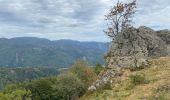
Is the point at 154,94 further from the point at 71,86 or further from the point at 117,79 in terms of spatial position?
the point at 71,86

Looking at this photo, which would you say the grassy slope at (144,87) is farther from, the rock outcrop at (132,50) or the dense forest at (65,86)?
the dense forest at (65,86)

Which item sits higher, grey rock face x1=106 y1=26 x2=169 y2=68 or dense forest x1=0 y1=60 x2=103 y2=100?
grey rock face x1=106 y1=26 x2=169 y2=68

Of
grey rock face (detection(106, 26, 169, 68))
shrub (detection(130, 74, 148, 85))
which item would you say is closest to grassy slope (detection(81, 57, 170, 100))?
shrub (detection(130, 74, 148, 85))

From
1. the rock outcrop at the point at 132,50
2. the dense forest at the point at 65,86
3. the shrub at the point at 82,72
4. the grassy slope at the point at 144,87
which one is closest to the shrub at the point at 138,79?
the grassy slope at the point at 144,87

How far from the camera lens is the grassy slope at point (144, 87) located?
A: 80.3ft

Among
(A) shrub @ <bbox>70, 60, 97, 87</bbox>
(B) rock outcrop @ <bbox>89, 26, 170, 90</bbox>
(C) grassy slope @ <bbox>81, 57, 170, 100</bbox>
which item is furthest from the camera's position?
(A) shrub @ <bbox>70, 60, 97, 87</bbox>

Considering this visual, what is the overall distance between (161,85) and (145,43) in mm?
13180

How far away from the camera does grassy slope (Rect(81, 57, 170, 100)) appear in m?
24.5

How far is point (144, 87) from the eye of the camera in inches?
1068

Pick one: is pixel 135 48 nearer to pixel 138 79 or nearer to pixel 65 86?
pixel 138 79

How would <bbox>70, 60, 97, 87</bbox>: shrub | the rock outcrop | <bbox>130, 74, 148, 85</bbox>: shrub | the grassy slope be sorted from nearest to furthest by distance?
the grassy slope, <bbox>130, 74, 148, 85</bbox>: shrub, the rock outcrop, <bbox>70, 60, 97, 87</bbox>: shrub

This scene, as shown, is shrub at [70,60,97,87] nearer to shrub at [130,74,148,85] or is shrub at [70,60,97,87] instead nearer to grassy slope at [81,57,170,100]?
grassy slope at [81,57,170,100]

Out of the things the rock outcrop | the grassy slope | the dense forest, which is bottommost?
the dense forest

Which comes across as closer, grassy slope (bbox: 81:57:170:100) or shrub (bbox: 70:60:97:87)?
grassy slope (bbox: 81:57:170:100)
